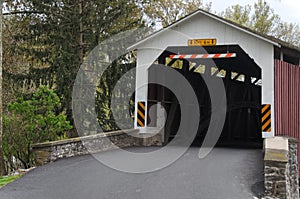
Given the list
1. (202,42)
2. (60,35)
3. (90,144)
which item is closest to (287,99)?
(202,42)

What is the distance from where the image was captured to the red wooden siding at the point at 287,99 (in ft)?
36.8

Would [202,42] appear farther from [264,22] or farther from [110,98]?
[264,22]

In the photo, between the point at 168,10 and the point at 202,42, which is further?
the point at 168,10

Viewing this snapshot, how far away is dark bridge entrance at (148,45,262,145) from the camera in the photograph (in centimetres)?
1324

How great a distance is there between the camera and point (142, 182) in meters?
7.28

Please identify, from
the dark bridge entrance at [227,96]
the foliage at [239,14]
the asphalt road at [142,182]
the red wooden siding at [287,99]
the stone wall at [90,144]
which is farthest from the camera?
the foliage at [239,14]

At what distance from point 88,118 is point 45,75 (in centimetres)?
233

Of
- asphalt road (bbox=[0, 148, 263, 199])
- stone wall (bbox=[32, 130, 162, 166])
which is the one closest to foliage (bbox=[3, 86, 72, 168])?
stone wall (bbox=[32, 130, 162, 166])

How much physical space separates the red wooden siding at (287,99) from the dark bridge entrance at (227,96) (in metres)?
1.70

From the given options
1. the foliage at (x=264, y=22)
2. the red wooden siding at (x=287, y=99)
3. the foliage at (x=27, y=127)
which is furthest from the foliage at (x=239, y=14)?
the foliage at (x=27, y=127)

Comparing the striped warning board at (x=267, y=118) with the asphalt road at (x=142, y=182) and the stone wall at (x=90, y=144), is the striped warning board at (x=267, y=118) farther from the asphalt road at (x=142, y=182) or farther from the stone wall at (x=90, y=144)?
the stone wall at (x=90, y=144)

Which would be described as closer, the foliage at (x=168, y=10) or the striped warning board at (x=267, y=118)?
the striped warning board at (x=267, y=118)

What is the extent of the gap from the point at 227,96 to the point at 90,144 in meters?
7.06

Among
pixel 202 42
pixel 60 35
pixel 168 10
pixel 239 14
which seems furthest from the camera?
pixel 239 14
